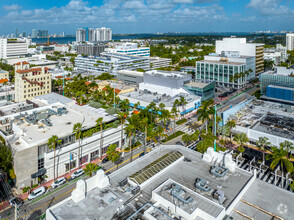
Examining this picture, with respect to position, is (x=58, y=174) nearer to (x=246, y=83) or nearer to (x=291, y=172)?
(x=291, y=172)

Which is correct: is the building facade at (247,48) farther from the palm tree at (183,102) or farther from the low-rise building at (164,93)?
the palm tree at (183,102)

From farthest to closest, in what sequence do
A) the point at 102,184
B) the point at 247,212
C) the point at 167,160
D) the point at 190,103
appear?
the point at 190,103 < the point at 167,160 < the point at 102,184 < the point at 247,212

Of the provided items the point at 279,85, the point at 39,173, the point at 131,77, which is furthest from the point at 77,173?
the point at 279,85

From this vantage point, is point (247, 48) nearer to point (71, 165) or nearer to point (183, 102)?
point (183, 102)

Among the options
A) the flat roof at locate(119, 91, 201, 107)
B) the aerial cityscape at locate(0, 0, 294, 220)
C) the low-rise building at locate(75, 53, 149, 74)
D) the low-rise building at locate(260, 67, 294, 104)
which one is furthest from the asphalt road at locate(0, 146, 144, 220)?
the low-rise building at locate(75, 53, 149, 74)

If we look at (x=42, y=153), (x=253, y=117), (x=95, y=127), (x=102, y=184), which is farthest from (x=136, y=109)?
(x=102, y=184)

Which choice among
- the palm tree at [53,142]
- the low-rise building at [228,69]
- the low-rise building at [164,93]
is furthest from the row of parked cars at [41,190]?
the low-rise building at [228,69]

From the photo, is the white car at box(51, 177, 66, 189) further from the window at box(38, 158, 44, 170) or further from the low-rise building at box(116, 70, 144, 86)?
the low-rise building at box(116, 70, 144, 86)
